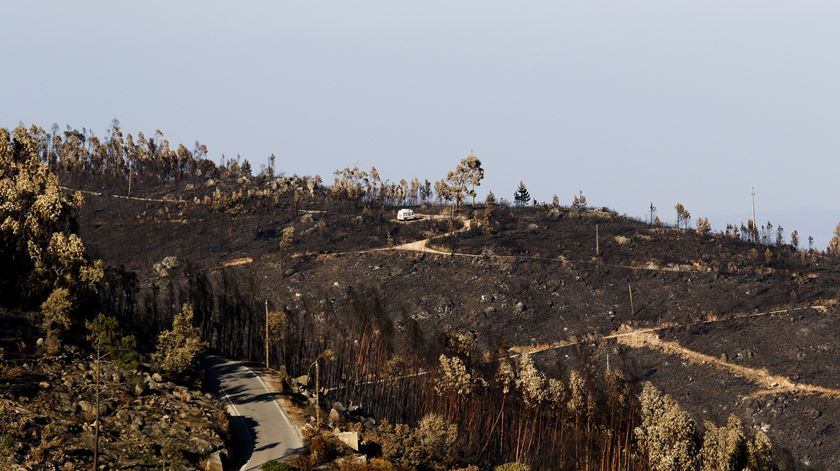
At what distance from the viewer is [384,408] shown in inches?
4486

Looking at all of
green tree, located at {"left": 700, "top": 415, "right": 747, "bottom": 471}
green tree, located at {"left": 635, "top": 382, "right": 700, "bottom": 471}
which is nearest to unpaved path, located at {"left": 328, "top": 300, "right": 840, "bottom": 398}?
green tree, located at {"left": 635, "top": 382, "right": 700, "bottom": 471}

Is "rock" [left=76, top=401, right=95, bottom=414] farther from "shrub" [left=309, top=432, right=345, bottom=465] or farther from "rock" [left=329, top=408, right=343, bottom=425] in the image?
"rock" [left=329, top=408, right=343, bottom=425]

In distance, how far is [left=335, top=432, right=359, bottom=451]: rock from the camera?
87.6 metres

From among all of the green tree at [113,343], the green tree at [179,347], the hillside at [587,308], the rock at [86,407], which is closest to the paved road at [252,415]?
the green tree at [179,347]

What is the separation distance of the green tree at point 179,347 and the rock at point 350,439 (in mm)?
15445

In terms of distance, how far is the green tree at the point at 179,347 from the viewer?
315ft

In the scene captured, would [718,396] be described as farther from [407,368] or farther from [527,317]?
[407,368]

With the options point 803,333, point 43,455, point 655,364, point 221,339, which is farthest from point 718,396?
point 43,455

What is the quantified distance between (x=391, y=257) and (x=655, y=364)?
164ft

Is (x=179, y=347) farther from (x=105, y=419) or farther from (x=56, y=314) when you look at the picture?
(x=105, y=419)

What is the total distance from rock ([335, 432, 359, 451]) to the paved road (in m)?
3.05

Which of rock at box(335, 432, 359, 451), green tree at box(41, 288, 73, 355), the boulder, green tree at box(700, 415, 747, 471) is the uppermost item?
green tree at box(41, 288, 73, 355)

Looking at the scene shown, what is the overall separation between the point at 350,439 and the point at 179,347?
18209 mm

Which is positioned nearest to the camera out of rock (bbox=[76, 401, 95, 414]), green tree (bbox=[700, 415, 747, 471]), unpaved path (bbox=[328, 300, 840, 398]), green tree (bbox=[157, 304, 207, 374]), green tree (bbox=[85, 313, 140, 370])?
rock (bbox=[76, 401, 95, 414])
